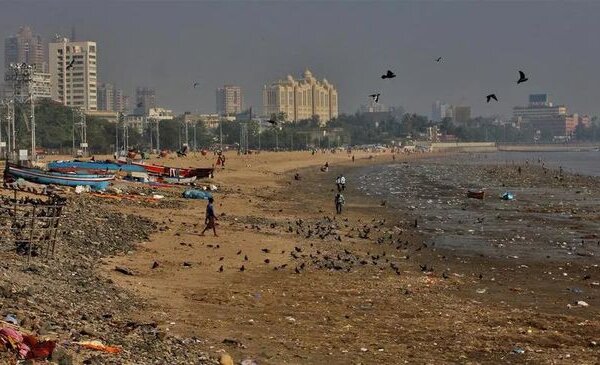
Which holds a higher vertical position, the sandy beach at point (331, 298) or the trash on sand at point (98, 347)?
the trash on sand at point (98, 347)

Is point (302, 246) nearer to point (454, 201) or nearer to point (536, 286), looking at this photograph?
point (536, 286)

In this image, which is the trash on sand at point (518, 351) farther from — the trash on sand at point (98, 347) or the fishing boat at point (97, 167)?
the fishing boat at point (97, 167)

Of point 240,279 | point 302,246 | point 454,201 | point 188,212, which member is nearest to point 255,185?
point 454,201

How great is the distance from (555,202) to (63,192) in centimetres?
2559

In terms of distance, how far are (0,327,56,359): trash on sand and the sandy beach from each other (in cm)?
87

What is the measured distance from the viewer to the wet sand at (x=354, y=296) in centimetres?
1173

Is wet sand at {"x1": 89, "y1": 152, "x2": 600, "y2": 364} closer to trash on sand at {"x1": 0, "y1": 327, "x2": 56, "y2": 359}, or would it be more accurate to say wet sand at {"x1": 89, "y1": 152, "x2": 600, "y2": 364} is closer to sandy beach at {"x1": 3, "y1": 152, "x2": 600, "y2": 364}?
sandy beach at {"x1": 3, "y1": 152, "x2": 600, "y2": 364}

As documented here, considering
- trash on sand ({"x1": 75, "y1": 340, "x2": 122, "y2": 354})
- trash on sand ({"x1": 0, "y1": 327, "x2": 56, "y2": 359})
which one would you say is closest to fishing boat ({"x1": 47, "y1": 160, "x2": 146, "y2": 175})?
trash on sand ({"x1": 75, "y1": 340, "x2": 122, "y2": 354})

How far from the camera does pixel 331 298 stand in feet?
50.2

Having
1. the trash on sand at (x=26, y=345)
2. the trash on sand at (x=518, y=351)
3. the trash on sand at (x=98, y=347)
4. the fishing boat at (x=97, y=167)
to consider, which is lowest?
the trash on sand at (x=518, y=351)

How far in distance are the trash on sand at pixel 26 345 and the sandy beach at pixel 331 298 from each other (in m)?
0.87

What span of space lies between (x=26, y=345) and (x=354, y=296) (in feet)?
25.1

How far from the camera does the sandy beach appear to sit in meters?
11.4

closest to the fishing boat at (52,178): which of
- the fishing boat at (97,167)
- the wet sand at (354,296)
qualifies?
the wet sand at (354,296)
